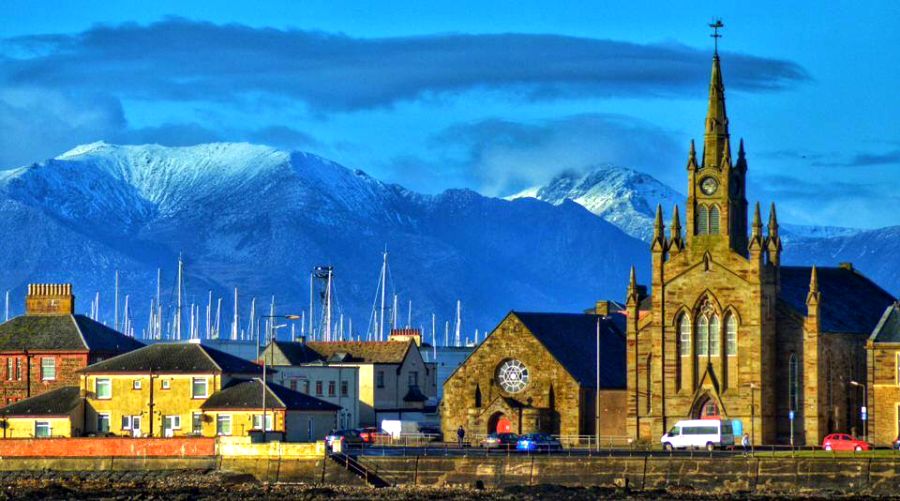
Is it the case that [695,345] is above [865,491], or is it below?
above

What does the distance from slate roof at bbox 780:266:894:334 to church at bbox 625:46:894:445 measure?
13 cm

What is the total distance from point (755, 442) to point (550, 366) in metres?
16.7

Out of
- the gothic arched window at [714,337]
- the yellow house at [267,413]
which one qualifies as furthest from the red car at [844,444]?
the yellow house at [267,413]

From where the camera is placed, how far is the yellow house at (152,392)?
117125mm

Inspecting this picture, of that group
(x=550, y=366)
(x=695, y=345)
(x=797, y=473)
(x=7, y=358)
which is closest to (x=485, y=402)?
(x=550, y=366)

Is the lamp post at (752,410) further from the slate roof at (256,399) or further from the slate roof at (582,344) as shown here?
the slate roof at (256,399)

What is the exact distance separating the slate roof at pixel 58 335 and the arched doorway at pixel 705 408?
34.2 meters

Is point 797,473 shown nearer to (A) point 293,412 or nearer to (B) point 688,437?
(B) point 688,437

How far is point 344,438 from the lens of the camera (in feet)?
366

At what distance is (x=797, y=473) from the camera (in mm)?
96375

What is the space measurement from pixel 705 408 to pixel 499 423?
14.8 metres

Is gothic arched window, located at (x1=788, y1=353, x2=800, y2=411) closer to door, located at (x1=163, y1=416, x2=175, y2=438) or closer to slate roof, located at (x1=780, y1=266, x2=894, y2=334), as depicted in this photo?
slate roof, located at (x1=780, y1=266, x2=894, y2=334)

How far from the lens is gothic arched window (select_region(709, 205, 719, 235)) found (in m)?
120

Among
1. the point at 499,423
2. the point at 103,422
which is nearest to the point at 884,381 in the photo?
the point at 499,423
